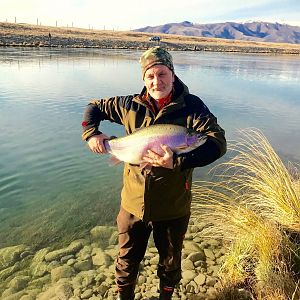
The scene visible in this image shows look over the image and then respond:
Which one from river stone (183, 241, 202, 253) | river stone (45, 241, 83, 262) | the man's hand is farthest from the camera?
river stone (183, 241, 202, 253)

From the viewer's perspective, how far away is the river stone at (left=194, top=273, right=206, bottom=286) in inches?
198

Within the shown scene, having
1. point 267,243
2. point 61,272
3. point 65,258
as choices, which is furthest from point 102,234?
point 267,243

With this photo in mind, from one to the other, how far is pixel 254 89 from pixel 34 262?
18878 millimetres

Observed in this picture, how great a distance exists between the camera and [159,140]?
10.7 ft

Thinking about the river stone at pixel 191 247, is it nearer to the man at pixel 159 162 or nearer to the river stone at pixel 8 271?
the man at pixel 159 162

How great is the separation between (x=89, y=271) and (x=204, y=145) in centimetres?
306

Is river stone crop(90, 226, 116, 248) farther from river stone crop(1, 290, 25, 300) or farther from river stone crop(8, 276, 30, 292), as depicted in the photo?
river stone crop(1, 290, 25, 300)

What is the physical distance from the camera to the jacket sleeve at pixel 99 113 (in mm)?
3791

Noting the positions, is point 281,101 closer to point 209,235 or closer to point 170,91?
point 209,235

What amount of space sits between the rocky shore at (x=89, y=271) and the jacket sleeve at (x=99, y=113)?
227 centimetres

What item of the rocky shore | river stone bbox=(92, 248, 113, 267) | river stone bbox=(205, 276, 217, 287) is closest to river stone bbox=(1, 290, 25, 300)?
the rocky shore

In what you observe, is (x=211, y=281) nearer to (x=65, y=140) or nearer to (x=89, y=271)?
(x=89, y=271)

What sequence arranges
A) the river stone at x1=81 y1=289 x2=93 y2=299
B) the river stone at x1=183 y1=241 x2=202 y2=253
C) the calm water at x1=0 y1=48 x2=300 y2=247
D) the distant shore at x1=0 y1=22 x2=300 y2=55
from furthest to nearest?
the distant shore at x1=0 y1=22 x2=300 y2=55, the calm water at x1=0 y1=48 x2=300 y2=247, the river stone at x1=183 y1=241 x2=202 y2=253, the river stone at x1=81 y1=289 x2=93 y2=299

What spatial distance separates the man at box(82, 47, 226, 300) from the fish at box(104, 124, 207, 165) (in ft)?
0.20
